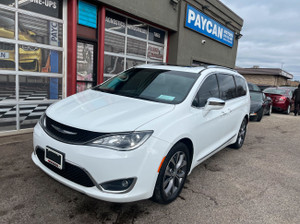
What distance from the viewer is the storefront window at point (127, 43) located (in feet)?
23.5

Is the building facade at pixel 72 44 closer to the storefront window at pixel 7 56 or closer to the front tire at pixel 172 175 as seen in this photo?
the storefront window at pixel 7 56

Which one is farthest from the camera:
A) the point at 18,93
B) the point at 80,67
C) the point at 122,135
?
the point at 80,67

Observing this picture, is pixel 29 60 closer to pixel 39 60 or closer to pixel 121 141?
pixel 39 60

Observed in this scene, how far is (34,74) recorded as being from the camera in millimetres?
5477

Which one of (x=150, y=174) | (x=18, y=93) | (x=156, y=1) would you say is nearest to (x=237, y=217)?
(x=150, y=174)

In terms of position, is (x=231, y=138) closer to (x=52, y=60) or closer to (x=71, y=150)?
(x=71, y=150)

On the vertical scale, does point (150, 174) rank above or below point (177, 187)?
above

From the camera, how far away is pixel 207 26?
10992 millimetres

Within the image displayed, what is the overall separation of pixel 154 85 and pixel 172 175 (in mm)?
1342

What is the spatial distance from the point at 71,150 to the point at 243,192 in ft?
7.71

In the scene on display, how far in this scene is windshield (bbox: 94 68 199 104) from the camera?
3113 millimetres

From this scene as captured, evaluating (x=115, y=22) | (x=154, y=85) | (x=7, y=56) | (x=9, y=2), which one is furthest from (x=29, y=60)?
(x=154, y=85)

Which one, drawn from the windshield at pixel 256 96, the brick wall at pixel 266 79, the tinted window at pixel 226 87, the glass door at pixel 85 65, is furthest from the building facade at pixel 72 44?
the brick wall at pixel 266 79

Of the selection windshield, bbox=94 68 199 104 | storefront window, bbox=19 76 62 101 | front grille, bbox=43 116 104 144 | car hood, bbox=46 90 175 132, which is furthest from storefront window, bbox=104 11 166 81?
front grille, bbox=43 116 104 144
